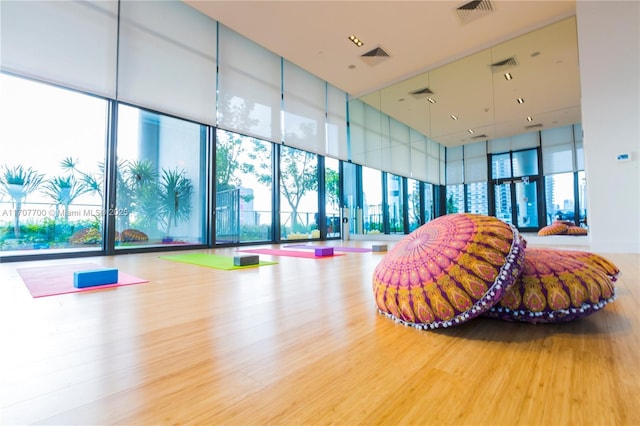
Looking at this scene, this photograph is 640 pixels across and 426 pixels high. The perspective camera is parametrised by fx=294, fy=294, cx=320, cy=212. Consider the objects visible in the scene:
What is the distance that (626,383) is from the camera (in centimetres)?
75

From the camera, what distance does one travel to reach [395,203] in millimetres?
8320

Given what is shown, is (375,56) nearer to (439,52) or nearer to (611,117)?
(439,52)

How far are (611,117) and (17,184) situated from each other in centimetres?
769

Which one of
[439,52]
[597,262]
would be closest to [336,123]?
[439,52]

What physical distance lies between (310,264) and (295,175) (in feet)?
14.1

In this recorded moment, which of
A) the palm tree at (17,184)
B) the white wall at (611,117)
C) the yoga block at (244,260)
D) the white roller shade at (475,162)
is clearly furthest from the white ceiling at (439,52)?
the yoga block at (244,260)

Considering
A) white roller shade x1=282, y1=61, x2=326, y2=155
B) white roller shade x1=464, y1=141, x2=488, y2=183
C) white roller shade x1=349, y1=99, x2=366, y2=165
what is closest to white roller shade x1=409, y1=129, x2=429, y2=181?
white roller shade x1=464, y1=141, x2=488, y2=183

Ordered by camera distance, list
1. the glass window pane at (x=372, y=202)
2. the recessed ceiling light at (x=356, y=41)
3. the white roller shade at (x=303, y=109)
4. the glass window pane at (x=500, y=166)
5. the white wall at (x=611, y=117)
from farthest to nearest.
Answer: the glass window pane at (x=372, y=202) → the glass window pane at (x=500, y=166) → the white roller shade at (x=303, y=109) → the recessed ceiling light at (x=356, y=41) → the white wall at (x=611, y=117)

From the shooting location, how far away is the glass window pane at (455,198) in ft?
26.0

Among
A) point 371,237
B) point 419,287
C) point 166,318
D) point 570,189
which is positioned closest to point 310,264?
point 166,318

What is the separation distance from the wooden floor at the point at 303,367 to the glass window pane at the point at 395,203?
264 inches

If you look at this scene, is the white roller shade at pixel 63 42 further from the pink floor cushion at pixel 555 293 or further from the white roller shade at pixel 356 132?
the white roller shade at pixel 356 132

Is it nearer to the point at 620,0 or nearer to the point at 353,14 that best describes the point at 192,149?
the point at 353,14

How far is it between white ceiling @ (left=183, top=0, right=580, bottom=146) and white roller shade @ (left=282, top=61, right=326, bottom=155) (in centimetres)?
59
